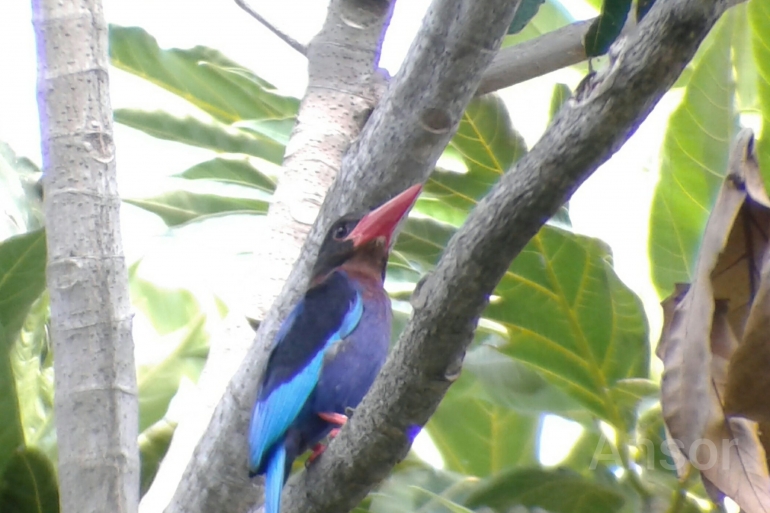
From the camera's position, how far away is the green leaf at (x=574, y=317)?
5.78ft

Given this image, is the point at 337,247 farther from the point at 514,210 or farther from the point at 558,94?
the point at 514,210

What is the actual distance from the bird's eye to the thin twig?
49 centimetres

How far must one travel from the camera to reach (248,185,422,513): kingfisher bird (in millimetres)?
1367

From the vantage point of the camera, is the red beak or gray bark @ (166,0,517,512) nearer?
gray bark @ (166,0,517,512)

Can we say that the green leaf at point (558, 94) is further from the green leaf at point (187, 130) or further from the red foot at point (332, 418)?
the green leaf at point (187, 130)

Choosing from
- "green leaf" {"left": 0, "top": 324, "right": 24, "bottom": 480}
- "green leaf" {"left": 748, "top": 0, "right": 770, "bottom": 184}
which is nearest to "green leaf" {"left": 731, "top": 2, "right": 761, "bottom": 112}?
"green leaf" {"left": 748, "top": 0, "right": 770, "bottom": 184}

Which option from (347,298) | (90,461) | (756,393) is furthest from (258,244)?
(756,393)

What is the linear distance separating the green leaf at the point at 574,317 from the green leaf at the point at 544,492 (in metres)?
0.21

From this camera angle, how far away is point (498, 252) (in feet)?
2.50

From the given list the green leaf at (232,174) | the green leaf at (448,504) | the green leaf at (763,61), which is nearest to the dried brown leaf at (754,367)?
the green leaf at (448,504)

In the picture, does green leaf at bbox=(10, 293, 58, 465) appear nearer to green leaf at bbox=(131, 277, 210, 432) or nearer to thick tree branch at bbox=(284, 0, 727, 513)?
green leaf at bbox=(131, 277, 210, 432)

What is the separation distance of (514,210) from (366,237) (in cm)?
83

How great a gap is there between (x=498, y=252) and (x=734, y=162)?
0.41 m

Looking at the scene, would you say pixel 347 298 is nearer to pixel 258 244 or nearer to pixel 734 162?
pixel 258 244
